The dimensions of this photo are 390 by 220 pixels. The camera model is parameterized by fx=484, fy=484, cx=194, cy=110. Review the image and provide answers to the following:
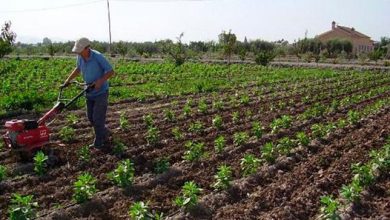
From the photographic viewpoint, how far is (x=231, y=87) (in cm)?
2077

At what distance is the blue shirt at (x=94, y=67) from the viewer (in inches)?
328

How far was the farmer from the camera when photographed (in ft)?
26.7

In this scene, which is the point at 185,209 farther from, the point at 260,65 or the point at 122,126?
the point at 260,65

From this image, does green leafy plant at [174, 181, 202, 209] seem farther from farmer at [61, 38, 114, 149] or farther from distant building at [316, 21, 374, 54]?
distant building at [316, 21, 374, 54]

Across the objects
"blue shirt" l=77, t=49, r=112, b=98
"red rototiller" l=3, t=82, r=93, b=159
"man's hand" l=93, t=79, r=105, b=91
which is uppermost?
"blue shirt" l=77, t=49, r=112, b=98

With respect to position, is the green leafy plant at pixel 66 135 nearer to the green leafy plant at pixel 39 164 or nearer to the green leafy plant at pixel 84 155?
the green leafy plant at pixel 84 155

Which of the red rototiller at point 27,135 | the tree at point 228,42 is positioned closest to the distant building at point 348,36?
the tree at point 228,42

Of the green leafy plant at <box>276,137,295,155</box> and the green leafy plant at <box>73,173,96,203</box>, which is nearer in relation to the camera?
the green leafy plant at <box>73,173,96,203</box>

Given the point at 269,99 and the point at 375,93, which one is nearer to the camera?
the point at 269,99

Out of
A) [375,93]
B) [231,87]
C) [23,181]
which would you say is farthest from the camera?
[231,87]

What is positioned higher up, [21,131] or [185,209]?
[21,131]

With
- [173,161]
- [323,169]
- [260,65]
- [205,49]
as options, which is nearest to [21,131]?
[173,161]

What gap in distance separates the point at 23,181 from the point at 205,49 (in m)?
65.1

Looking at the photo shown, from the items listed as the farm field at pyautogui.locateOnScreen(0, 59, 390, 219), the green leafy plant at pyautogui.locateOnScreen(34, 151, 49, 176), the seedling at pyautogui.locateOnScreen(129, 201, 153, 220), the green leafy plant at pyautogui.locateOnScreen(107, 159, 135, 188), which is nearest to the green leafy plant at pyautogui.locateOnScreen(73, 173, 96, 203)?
the farm field at pyautogui.locateOnScreen(0, 59, 390, 219)
